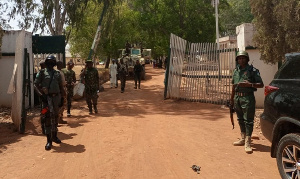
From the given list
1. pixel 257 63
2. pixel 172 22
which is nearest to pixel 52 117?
pixel 257 63

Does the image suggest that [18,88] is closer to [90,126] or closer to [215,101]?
[90,126]

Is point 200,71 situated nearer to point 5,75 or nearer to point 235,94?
point 235,94

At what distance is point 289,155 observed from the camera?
384cm

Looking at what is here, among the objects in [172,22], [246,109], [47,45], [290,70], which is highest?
[172,22]

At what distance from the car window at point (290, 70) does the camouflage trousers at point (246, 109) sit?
43.0 inches

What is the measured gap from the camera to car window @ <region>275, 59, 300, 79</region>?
3.97 meters

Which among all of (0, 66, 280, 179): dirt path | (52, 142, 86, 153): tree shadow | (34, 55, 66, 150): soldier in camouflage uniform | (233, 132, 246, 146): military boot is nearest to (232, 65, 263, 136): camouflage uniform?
(233, 132, 246, 146): military boot

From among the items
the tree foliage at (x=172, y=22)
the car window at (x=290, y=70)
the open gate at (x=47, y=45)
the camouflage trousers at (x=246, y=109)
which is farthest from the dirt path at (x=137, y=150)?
the tree foliage at (x=172, y=22)

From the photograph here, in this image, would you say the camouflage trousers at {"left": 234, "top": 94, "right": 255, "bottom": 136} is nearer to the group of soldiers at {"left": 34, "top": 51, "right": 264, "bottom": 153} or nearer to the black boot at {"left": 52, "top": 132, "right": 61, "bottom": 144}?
the group of soldiers at {"left": 34, "top": 51, "right": 264, "bottom": 153}

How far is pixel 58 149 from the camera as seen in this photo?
5.77m

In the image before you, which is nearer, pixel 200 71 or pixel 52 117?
pixel 52 117

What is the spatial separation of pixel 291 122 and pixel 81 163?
3.17 meters

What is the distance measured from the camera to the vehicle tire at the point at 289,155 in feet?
12.1

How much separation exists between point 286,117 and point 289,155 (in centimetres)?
48
